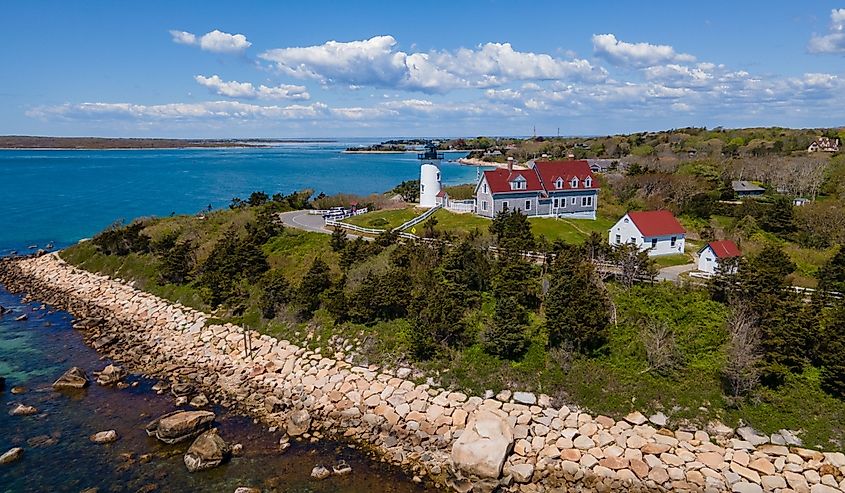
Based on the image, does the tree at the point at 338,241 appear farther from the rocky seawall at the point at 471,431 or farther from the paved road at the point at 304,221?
the rocky seawall at the point at 471,431

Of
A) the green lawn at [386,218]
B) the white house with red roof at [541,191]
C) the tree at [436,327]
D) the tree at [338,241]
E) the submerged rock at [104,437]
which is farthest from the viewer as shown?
the white house with red roof at [541,191]

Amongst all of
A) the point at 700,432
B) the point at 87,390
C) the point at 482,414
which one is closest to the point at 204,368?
the point at 87,390

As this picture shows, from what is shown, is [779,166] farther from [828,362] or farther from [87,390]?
[87,390]

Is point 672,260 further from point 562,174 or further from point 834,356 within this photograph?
point 834,356

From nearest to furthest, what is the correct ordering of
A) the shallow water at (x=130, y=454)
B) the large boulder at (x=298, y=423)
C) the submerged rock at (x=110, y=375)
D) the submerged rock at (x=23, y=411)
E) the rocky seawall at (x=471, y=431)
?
1. the rocky seawall at (x=471, y=431)
2. the shallow water at (x=130, y=454)
3. the large boulder at (x=298, y=423)
4. the submerged rock at (x=23, y=411)
5. the submerged rock at (x=110, y=375)

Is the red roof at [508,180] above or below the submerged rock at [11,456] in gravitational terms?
above

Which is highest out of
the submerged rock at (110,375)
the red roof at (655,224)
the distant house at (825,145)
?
the distant house at (825,145)

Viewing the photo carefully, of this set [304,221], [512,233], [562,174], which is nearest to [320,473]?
[512,233]

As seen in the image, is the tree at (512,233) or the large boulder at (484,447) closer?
the large boulder at (484,447)

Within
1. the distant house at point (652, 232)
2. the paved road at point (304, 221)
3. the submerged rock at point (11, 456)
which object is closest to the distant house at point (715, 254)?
the distant house at point (652, 232)
